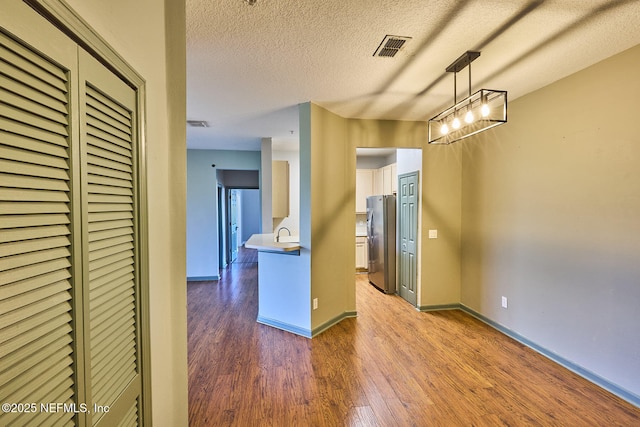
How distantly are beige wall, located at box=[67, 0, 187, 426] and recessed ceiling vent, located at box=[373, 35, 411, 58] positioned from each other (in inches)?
50.0

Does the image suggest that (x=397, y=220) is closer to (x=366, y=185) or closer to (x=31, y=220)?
(x=366, y=185)

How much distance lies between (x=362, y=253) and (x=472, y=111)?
13.7 ft

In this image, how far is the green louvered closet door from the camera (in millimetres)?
570

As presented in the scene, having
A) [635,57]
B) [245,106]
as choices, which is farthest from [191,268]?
[635,57]

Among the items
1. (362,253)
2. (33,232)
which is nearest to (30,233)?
(33,232)

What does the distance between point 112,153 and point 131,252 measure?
1.18 ft

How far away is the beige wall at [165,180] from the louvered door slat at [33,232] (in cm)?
44

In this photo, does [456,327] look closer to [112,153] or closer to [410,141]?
[410,141]

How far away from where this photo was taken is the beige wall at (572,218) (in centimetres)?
208

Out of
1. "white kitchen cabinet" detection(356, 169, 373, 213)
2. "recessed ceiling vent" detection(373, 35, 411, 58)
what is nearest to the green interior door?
"white kitchen cabinet" detection(356, 169, 373, 213)

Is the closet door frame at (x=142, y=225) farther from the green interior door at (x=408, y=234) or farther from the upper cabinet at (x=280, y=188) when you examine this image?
the green interior door at (x=408, y=234)

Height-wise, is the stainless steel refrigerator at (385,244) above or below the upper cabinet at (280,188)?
below

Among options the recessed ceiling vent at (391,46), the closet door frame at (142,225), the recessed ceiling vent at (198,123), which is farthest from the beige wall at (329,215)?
the closet door frame at (142,225)

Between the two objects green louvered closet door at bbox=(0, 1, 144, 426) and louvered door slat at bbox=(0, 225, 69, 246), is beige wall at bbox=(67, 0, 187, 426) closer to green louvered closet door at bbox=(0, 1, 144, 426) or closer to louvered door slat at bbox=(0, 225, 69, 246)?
green louvered closet door at bbox=(0, 1, 144, 426)
